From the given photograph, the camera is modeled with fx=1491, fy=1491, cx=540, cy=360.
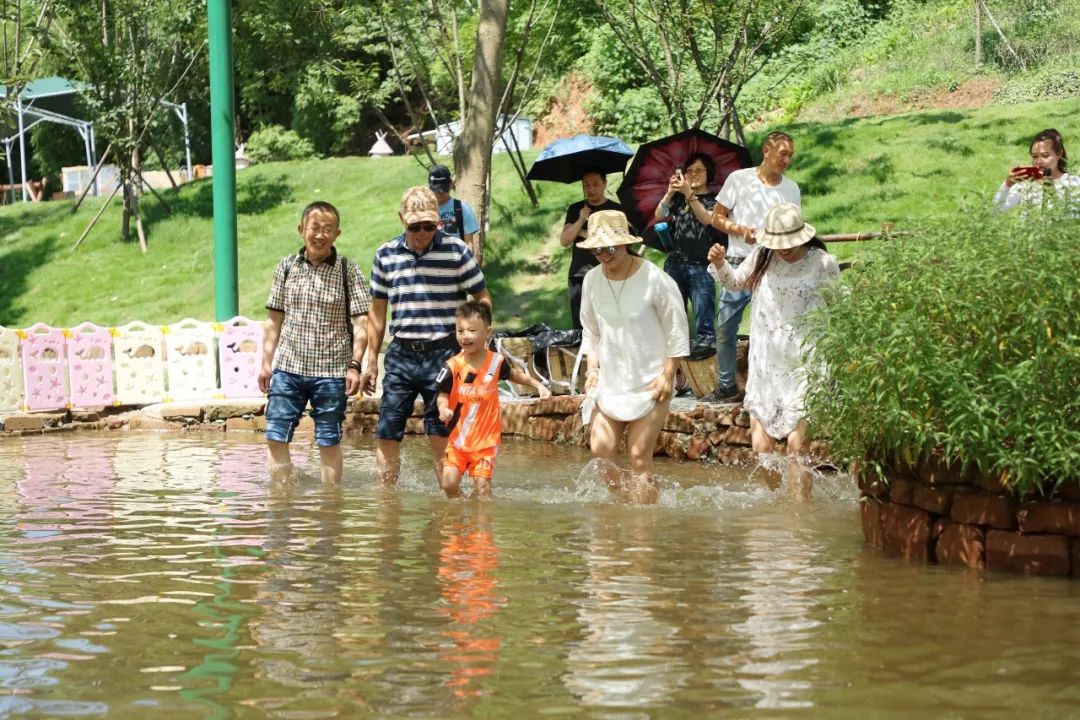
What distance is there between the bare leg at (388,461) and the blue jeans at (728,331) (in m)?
2.59

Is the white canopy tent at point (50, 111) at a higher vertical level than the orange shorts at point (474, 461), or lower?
higher

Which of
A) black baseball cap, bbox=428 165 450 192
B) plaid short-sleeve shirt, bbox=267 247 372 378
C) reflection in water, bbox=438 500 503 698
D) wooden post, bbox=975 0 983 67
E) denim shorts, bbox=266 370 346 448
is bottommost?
reflection in water, bbox=438 500 503 698

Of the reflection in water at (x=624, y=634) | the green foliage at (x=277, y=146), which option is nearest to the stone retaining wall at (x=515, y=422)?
the reflection in water at (x=624, y=634)

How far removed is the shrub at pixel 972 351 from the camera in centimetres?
588

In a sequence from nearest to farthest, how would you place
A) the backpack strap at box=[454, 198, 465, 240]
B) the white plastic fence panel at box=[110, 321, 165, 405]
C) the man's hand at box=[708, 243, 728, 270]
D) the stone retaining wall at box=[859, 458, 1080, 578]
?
the stone retaining wall at box=[859, 458, 1080, 578], the man's hand at box=[708, 243, 728, 270], the backpack strap at box=[454, 198, 465, 240], the white plastic fence panel at box=[110, 321, 165, 405]

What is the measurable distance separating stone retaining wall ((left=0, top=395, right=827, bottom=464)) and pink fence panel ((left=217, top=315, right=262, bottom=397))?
32 cm

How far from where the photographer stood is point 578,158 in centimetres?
1422

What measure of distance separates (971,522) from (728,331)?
186 inches

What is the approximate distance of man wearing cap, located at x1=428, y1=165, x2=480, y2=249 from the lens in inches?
444

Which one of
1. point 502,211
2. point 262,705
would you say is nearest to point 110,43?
point 502,211

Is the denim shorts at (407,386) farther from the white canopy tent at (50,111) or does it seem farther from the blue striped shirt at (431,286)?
the white canopy tent at (50,111)

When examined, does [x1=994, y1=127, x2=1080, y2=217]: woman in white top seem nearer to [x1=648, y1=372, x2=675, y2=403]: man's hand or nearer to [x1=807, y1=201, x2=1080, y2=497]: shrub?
[x1=807, y1=201, x2=1080, y2=497]: shrub

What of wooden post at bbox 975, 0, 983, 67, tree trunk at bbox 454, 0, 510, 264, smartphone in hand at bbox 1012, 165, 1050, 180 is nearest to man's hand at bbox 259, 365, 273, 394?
smartphone in hand at bbox 1012, 165, 1050, 180

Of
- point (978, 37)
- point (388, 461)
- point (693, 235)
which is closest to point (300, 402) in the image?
point (388, 461)
